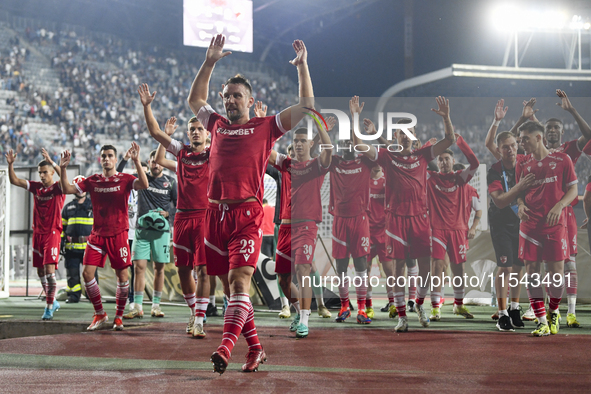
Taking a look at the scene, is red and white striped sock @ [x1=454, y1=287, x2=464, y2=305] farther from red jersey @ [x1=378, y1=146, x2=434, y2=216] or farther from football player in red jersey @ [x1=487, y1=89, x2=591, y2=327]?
red jersey @ [x1=378, y1=146, x2=434, y2=216]

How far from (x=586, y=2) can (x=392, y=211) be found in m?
19.7

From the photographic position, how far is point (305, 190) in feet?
22.7

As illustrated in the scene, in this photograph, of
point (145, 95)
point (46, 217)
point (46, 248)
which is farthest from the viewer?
point (46, 217)

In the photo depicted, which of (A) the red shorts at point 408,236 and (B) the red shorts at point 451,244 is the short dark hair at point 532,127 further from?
(B) the red shorts at point 451,244

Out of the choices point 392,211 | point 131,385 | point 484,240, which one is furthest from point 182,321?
point 484,240

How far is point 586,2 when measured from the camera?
2272cm

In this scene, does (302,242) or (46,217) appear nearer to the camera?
(302,242)

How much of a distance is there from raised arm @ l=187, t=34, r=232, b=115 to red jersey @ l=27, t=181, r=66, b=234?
489cm

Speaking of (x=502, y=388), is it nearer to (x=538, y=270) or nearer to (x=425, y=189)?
(x=538, y=270)

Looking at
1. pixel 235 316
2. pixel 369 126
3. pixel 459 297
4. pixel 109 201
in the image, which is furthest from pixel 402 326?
pixel 109 201

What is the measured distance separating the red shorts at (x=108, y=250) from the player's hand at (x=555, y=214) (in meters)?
5.08

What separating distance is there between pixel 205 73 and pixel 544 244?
4240 millimetres

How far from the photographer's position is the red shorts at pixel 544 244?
6.63m

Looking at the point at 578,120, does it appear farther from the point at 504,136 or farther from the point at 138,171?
the point at 138,171
